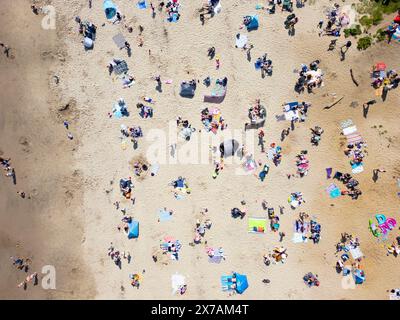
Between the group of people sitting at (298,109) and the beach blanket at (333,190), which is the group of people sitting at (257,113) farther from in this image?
the beach blanket at (333,190)

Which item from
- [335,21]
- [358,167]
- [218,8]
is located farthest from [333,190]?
[218,8]

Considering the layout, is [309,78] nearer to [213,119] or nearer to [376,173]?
[213,119]

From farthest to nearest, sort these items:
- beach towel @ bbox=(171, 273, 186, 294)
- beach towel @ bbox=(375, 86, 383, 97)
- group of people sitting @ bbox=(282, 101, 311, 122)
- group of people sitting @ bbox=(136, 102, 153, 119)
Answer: beach towel @ bbox=(171, 273, 186, 294)
group of people sitting @ bbox=(136, 102, 153, 119)
group of people sitting @ bbox=(282, 101, 311, 122)
beach towel @ bbox=(375, 86, 383, 97)

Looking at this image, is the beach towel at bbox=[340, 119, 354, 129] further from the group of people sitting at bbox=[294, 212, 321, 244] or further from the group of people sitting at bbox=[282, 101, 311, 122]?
the group of people sitting at bbox=[294, 212, 321, 244]

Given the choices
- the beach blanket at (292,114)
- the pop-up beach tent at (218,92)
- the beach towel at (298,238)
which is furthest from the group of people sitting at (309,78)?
the beach towel at (298,238)

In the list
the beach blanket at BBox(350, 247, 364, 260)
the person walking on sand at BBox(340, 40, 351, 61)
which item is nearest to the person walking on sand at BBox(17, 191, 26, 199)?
the beach blanket at BBox(350, 247, 364, 260)
